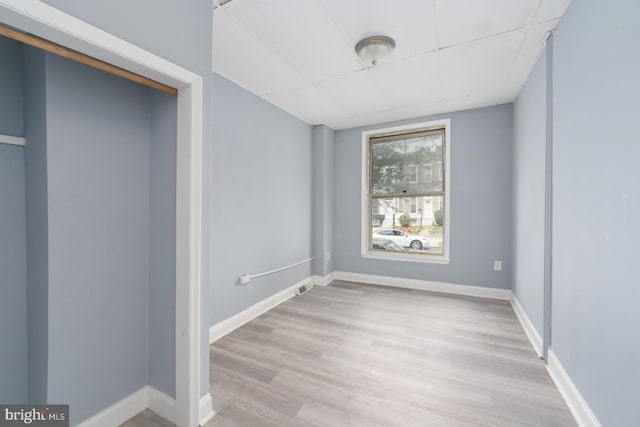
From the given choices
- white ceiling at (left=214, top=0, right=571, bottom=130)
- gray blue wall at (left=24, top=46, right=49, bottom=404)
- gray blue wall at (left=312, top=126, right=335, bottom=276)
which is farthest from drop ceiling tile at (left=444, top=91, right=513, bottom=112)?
gray blue wall at (left=24, top=46, right=49, bottom=404)

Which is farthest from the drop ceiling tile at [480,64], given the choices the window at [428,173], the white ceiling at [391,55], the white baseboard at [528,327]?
the white baseboard at [528,327]

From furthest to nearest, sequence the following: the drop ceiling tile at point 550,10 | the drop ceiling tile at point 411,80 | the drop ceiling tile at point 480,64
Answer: the drop ceiling tile at point 411,80, the drop ceiling tile at point 480,64, the drop ceiling tile at point 550,10

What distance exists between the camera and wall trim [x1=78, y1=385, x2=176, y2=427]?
1.37m

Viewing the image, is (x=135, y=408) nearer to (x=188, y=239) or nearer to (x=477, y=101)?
(x=188, y=239)

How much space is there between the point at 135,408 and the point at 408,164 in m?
3.90

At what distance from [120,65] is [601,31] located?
2364 millimetres

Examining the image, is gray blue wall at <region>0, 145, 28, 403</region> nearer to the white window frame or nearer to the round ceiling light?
the round ceiling light

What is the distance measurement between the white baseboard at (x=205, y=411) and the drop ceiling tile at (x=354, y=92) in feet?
9.22

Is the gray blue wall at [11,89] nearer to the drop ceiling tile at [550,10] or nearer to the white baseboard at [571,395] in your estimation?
the drop ceiling tile at [550,10]

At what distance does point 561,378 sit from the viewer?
169cm

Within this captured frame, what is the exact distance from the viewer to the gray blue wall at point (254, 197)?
246cm

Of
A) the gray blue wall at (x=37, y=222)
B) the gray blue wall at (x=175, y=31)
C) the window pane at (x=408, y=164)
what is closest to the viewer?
the gray blue wall at (x=175, y=31)

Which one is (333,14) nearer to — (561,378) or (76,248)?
(76,248)

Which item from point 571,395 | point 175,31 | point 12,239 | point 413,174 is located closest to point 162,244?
point 12,239
